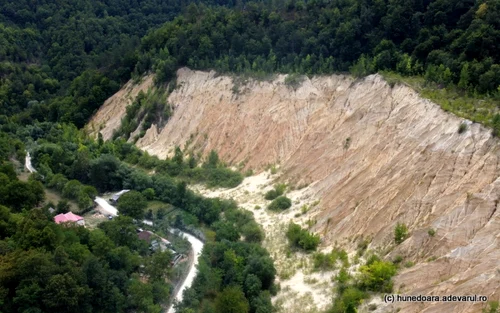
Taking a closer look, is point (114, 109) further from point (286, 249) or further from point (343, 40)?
point (286, 249)

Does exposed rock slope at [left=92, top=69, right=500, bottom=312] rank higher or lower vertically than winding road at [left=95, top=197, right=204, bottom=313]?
higher

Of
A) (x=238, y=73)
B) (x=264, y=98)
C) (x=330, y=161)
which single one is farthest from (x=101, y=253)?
(x=238, y=73)

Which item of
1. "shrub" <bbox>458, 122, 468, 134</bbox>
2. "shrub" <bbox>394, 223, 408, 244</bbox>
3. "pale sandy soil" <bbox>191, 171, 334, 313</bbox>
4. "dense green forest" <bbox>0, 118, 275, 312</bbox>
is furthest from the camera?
"shrub" <bbox>458, 122, 468, 134</bbox>

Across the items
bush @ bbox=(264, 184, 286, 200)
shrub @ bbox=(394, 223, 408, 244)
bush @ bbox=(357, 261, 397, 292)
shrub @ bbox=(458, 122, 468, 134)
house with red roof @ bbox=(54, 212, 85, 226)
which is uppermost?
shrub @ bbox=(458, 122, 468, 134)

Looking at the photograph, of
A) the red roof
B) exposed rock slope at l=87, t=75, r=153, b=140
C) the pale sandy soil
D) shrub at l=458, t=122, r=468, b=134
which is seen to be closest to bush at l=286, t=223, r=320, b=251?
the pale sandy soil

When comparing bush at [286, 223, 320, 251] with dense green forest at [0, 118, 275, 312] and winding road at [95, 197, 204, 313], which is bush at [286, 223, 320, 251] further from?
winding road at [95, 197, 204, 313]

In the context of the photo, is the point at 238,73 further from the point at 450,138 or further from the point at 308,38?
the point at 450,138

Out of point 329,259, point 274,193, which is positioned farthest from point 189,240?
point 329,259
